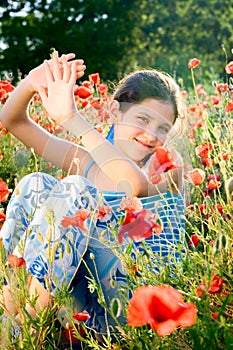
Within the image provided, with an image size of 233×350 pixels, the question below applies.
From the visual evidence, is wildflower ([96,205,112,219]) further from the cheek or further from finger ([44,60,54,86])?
the cheek

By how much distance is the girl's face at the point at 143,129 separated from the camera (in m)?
2.41

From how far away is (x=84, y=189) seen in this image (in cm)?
198

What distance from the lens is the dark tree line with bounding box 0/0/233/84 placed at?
15453 millimetres

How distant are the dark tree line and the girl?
408 inches

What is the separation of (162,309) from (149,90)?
1.52 metres

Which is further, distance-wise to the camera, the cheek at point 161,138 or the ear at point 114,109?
the ear at point 114,109

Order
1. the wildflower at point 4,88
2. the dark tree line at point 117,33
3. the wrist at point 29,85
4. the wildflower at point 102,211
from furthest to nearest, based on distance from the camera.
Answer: the dark tree line at point 117,33 < the wildflower at point 4,88 < the wrist at point 29,85 < the wildflower at point 102,211

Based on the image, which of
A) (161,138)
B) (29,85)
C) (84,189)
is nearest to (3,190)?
(84,189)

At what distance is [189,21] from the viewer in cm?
2097

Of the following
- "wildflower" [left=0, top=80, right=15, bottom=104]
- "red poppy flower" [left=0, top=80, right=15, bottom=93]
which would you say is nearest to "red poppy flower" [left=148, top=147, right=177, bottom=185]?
"wildflower" [left=0, top=80, right=15, bottom=104]

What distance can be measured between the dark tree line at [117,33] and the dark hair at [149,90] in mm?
10189

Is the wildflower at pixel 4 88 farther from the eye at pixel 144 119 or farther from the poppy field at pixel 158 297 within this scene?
the poppy field at pixel 158 297

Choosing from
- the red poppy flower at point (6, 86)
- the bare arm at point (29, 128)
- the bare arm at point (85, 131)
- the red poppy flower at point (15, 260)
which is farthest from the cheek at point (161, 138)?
the red poppy flower at point (6, 86)

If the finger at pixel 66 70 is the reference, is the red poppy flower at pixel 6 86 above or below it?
below
